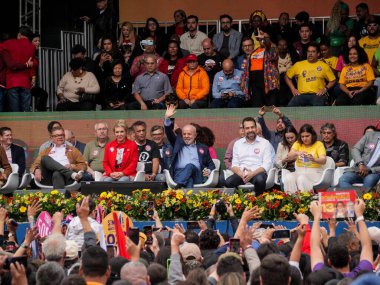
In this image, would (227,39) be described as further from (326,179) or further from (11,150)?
(326,179)

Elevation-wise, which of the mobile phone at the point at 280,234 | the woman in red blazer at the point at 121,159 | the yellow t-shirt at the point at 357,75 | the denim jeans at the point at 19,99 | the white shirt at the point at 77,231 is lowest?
the white shirt at the point at 77,231

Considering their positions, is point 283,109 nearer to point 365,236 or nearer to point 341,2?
point 341,2

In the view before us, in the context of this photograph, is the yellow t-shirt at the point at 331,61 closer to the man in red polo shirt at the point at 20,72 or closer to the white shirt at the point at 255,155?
the white shirt at the point at 255,155

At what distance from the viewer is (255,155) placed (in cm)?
1792

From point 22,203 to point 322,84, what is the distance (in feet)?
20.4

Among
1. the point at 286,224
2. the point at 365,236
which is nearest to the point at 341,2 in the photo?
the point at 286,224

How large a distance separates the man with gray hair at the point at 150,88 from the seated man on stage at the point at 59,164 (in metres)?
2.59

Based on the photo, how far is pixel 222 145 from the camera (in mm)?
20875

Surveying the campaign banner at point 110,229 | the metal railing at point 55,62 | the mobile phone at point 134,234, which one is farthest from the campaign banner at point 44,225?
the metal railing at point 55,62

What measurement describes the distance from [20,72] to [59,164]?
3.25 meters

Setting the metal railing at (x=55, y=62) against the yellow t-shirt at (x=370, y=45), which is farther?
the metal railing at (x=55, y=62)

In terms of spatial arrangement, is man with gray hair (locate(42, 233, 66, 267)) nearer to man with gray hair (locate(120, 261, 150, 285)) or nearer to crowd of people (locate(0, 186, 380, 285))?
crowd of people (locate(0, 186, 380, 285))

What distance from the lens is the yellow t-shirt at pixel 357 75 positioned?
2017 cm

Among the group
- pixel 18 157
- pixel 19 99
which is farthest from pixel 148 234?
pixel 19 99
